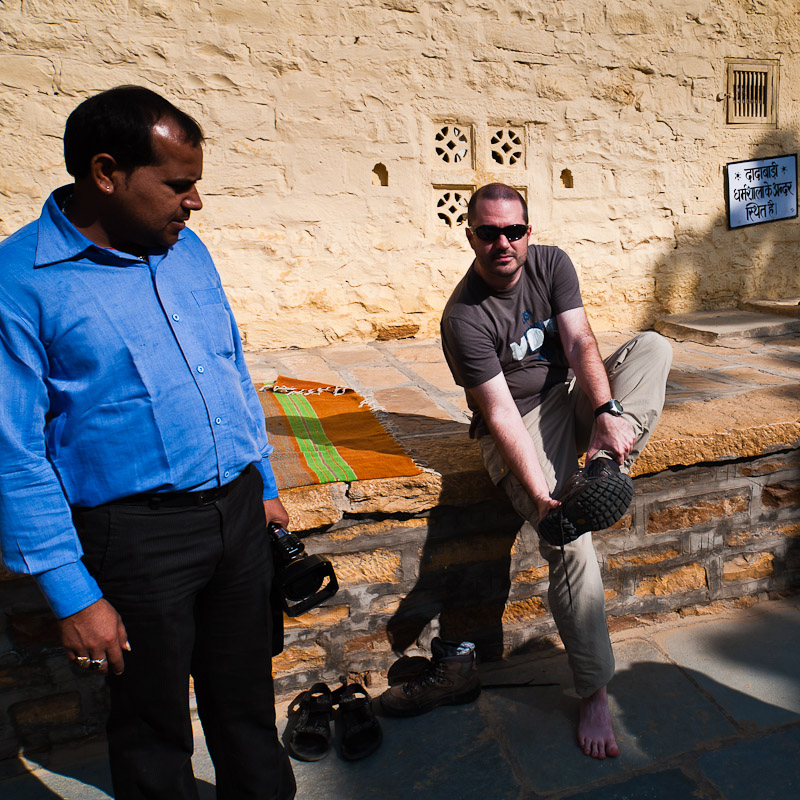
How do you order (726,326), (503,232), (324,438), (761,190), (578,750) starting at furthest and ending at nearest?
(761,190) → (726,326) → (324,438) → (503,232) → (578,750)

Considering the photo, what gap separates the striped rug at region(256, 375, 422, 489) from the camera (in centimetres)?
238

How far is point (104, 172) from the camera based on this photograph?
1.30 meters

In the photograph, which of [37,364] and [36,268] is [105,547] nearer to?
[37,364]

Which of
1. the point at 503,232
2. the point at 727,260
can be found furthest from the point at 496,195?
the point at 727,260

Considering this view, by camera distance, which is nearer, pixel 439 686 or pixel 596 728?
pixel 596 728

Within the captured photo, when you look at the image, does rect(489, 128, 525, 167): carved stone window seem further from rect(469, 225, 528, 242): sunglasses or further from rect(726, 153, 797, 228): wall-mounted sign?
rect(469, 225, 528, 242): sunglasses

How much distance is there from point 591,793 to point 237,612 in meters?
1.10

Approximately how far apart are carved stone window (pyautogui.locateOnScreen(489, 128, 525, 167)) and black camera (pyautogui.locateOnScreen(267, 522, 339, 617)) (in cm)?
421

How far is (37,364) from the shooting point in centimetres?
123

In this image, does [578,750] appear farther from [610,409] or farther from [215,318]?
[215,318]

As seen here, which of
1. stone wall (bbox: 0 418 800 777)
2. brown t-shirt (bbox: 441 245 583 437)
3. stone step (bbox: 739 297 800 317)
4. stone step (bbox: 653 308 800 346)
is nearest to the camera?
stone wall (bbox: 0 418 800 777)

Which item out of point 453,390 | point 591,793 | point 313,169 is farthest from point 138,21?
point 591,793

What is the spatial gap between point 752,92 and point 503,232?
468 cm

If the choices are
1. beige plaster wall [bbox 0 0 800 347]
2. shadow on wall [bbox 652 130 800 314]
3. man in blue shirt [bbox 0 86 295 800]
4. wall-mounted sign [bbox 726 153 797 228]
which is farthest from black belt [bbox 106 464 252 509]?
wall-mounted sign [bbox 726 153 797 228]
